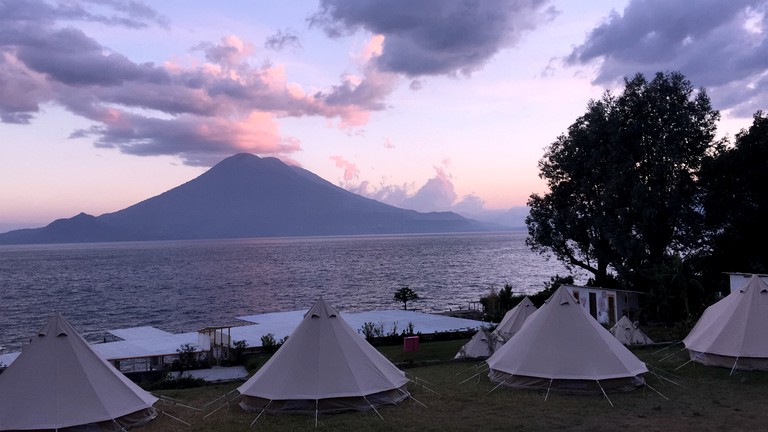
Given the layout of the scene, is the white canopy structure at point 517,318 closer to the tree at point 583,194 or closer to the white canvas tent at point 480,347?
the white canvas tent at point 480,347

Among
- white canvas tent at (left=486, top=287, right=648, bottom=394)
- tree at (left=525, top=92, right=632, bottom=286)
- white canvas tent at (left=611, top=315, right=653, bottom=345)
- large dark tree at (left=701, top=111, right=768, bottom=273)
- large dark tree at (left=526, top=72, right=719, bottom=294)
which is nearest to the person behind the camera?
white canvas tent at (left=486, top=287, right=648, bottom=394)

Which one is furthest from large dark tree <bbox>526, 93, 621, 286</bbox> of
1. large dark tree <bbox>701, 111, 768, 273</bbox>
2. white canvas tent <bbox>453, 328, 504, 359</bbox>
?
white canvas tent <bbox>453, 328, 504, 359</bbox>

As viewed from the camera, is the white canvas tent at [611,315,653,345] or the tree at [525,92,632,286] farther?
the tree at [525,92,632,286]

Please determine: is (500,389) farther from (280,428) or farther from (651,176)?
(651,176)

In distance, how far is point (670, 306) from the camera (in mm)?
34375

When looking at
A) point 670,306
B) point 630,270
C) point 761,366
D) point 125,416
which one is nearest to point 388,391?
point 125,416

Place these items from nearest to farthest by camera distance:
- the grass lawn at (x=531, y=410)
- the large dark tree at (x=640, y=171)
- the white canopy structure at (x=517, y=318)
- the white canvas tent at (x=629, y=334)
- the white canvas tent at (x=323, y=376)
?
the grass lawn at (x=531, y=410)
the white canvas tent at (x=323, y=376)
the white canvas tent at (x=629, y=334)
the white canopy structure at (x=517, y=318)
the large dark tree at (x=640, y=171)

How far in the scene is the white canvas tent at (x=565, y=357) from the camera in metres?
18.0

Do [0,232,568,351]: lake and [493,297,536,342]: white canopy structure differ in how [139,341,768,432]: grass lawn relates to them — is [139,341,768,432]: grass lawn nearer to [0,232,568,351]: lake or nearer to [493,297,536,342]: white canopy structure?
[493,297,536,342]: white canopy structure

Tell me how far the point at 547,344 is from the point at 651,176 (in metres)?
28.1

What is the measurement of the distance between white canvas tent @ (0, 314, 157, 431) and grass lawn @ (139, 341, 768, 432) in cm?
86

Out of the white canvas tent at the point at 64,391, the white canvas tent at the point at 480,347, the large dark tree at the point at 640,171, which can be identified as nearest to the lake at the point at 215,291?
the large dark tree at the point at 640,171

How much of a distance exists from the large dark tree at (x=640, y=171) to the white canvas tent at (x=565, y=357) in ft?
75.8

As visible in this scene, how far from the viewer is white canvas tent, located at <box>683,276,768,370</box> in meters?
20.4
